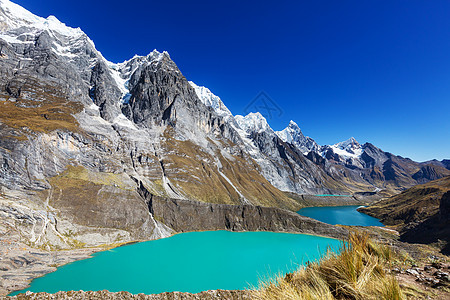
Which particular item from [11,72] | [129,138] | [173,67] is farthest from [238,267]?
[173,67]

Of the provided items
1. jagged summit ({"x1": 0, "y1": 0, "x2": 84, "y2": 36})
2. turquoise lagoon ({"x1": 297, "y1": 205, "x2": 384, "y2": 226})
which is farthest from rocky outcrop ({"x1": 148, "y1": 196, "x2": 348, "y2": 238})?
jagged summit ({"x1": 0, "y1": 0, "x2": 84, "y2": 36})

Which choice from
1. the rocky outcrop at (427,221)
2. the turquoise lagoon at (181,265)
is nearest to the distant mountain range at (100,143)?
the turquoise lagoon at (181,265)

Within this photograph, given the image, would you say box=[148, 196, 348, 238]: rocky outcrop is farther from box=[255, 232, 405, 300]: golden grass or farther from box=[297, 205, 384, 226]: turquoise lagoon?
box=[255, 232, 405, 300]: golden grass

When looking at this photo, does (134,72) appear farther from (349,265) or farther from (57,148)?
(349,265)

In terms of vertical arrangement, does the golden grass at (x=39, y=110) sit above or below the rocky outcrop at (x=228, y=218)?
above

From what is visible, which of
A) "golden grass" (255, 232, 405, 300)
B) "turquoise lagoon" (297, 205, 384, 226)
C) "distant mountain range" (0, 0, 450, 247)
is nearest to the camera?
"golden grass" (255, 232, 405, 300)

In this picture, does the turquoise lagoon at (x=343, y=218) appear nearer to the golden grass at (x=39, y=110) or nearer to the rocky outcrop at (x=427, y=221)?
the rocky outcrop at (x=427, y=221)
